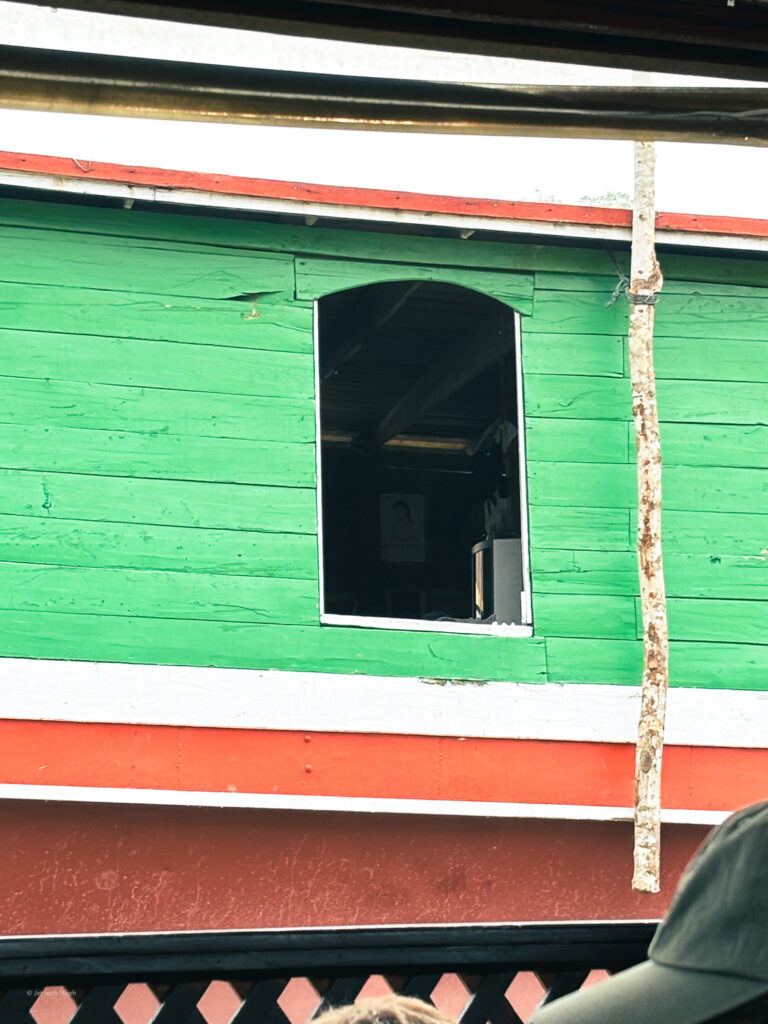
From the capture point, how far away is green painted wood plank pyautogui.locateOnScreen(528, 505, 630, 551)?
653cm

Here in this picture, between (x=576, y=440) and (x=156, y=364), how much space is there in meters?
2.14

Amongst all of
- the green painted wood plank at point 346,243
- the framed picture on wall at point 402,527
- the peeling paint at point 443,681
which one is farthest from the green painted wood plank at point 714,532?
the framed picture on wall at point 402,527

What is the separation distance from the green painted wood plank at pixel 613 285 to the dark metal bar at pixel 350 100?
4733mm

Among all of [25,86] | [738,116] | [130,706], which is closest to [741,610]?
[130,706]

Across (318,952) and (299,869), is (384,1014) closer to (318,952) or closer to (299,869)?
(318,952)

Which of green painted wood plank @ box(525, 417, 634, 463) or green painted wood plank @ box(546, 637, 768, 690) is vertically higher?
green painted wood plank @ box(525, 417, 634, 463)

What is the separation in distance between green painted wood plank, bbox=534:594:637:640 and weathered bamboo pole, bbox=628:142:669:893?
19 centimetres

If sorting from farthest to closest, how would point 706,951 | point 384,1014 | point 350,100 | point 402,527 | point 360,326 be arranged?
point 402,527 < point 360,326 < point 350,100 < point 384,1014 < point 706,951

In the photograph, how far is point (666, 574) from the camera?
6605 mm

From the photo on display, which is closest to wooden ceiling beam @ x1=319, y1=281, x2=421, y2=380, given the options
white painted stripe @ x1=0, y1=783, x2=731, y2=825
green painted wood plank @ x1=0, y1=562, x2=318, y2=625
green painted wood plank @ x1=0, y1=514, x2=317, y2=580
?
green painted wood plank @ x1=0, y1=514, x2=317, y2=580

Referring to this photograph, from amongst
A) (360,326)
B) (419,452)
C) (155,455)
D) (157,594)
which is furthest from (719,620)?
(419,452)

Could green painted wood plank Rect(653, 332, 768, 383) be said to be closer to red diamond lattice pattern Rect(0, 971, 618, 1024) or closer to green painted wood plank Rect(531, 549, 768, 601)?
green painted wood plank Rect(531, 549, 768, 601)

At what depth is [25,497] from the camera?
232 inches

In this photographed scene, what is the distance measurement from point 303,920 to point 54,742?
4.84 feet
